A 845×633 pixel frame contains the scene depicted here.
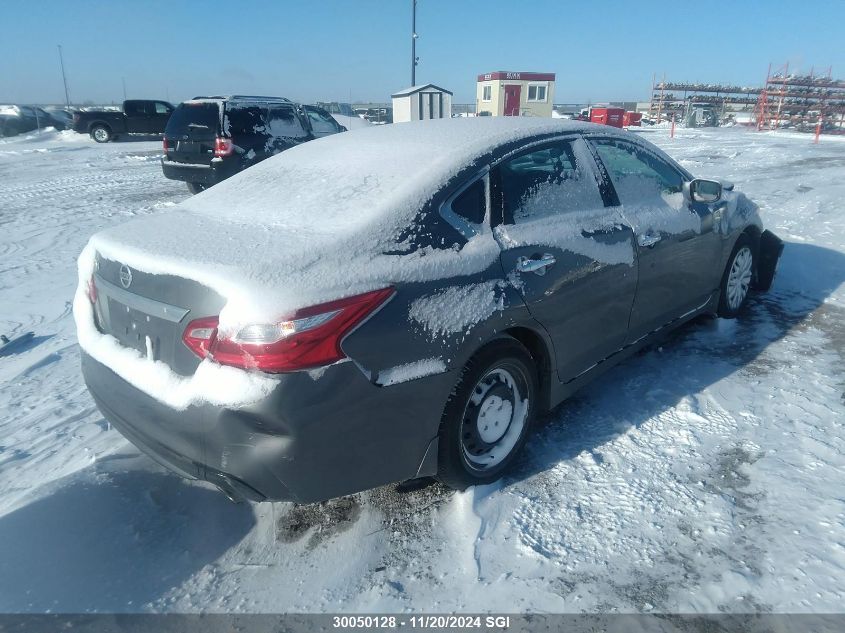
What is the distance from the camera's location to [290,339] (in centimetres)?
196

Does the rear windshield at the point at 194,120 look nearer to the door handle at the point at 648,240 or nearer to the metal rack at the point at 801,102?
Answer: the door handle at the point at 648,240

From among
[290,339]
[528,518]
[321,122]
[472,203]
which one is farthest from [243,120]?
[528,518]

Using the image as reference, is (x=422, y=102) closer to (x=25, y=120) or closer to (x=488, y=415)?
(x=25, y=120)

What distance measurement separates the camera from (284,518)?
8.62 ft

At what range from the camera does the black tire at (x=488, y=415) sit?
2.50m

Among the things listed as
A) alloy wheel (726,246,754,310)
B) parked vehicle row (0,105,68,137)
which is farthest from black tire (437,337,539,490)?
parked vehicle row (0,105,68,137)

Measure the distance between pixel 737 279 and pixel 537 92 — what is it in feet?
101

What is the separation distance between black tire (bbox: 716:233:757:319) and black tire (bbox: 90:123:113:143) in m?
24.5

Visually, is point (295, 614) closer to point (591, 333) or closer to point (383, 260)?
point (383, 260)

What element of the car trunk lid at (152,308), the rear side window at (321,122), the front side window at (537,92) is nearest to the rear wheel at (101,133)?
the rear side window at (321,122)

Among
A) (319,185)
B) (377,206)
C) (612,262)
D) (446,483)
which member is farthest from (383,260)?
(612,262)

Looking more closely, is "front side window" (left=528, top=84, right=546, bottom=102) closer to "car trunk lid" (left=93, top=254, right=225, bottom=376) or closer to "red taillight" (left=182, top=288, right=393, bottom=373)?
"car trunk lid" (left=93, top=254, right=225, bottom=376)

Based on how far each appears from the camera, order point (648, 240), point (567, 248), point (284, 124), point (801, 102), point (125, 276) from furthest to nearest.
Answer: point (801, 102) < point (284, 124) < point (648, 240) < point (567, 248) < point (125, 276)

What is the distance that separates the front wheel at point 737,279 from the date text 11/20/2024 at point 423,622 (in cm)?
335
